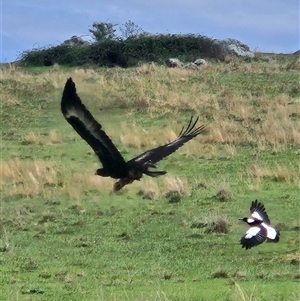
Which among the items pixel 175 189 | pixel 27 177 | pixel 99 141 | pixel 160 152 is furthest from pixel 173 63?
pixel 99 141

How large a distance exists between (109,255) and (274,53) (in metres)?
39.5

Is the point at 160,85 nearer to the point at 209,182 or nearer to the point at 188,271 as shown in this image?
the point at 209,182

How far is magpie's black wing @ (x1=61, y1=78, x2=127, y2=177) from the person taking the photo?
5102 millimetres

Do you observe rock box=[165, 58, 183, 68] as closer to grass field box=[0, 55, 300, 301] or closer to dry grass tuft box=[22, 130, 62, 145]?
grass field box=[0, 55, 300, 301]

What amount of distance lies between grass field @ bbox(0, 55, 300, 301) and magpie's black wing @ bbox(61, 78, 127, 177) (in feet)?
4.99

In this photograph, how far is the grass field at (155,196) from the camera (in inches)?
444

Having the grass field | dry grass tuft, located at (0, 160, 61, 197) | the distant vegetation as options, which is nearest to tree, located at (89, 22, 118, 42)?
the distant vegetation

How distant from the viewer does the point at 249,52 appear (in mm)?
48750

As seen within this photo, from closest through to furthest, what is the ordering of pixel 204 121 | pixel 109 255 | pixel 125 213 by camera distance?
pixel 109 255
pixel 125 213
pixel 204 121

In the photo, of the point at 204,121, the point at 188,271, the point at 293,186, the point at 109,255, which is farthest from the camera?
the point at 204,121

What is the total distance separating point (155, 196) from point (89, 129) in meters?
12.8

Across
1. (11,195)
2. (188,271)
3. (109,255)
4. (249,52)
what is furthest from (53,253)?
(249,52)

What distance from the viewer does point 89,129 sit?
510cm

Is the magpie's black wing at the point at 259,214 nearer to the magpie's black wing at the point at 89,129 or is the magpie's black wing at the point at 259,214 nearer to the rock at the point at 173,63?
the magpie's black wing at the point at 89,129
